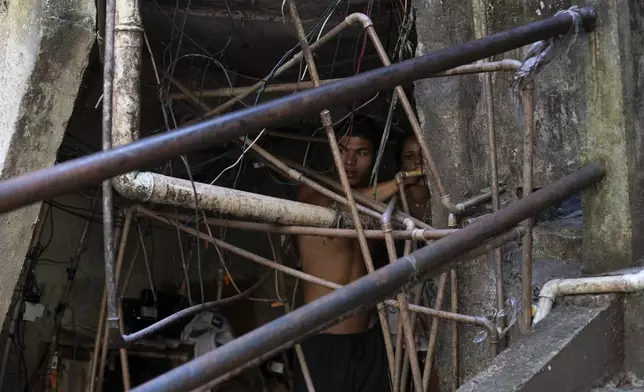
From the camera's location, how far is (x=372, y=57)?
5.17 meters

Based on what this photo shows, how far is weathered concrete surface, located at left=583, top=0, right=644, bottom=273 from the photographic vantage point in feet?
6.69

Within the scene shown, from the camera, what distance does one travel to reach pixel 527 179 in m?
2.45

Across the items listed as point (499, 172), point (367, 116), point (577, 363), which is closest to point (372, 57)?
point (367, 116)

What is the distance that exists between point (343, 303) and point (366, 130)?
13.2ft

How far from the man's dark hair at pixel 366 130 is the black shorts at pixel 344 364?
1.57 metres

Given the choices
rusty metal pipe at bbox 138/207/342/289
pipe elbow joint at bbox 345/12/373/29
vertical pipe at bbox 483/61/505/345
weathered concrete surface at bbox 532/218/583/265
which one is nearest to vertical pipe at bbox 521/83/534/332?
vertical pipe at bbox 483/61/505/345

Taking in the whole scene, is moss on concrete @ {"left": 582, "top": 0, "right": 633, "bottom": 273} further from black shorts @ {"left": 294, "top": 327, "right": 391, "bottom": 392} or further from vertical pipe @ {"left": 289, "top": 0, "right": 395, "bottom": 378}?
black shorts @ {"left": 294, "top": 327, "right": 391, "bottom": 392}

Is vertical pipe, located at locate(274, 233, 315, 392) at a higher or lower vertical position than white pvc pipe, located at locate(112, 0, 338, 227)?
lower

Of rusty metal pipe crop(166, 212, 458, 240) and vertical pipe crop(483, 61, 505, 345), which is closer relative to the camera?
vertical pipe crop(483, 61, 505, 345)

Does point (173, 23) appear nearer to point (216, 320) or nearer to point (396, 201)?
point (396, 201)

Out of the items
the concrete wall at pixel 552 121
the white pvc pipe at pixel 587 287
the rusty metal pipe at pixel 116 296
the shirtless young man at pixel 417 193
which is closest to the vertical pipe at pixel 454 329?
the concrete wall at pixel 552 121

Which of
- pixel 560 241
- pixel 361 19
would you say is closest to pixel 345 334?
pixel 560 241

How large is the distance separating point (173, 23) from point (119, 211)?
53.7 inches

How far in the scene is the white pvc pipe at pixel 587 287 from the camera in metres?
1.97
